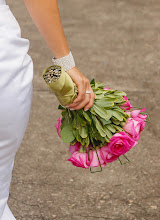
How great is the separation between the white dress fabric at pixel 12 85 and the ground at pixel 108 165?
1.22 m

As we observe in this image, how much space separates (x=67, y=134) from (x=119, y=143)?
0.23 metres

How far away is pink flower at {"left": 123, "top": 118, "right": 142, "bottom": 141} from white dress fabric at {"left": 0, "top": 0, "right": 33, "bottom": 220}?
551mm

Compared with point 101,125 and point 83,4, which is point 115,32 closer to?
point 83,4

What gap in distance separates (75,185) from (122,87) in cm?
136

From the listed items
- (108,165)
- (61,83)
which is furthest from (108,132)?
(108,165)

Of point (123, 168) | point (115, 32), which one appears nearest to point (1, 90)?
point (123, 168)

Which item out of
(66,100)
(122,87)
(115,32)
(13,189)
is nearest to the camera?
(66,100)

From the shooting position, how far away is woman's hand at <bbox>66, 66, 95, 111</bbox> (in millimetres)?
1542

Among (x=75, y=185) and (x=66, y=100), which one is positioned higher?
(x=66, y=100)

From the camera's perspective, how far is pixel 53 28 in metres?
1.40

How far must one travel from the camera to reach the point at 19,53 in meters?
1.28

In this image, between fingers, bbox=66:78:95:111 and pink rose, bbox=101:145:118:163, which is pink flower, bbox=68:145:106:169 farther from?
fingers, bbox=66:78:95:111

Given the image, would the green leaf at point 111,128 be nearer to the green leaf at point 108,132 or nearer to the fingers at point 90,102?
the green leaf at point 108,132

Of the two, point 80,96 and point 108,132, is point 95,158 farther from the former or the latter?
point 80,96
